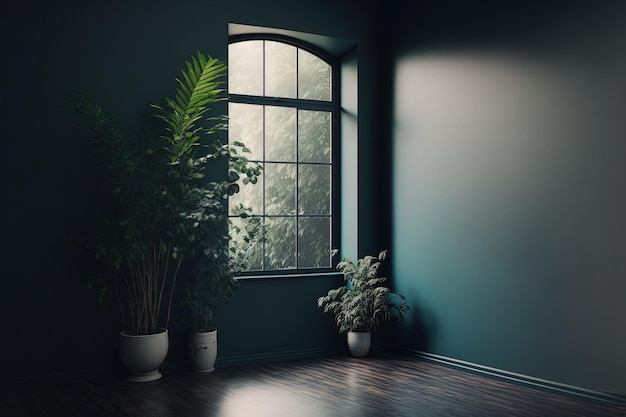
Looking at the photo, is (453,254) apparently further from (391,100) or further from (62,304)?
(62,304)

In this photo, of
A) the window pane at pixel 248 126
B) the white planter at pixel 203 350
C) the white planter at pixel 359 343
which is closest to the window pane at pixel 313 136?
the window pane at pixel 248 126

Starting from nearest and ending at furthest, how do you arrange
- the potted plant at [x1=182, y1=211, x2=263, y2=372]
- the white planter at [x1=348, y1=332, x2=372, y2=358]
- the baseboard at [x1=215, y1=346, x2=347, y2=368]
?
the potted plant at [x1=182, y1=211, x2=263, y2=372] → the baseboard at [x1=215, y1=346, x2=347, y2=368] → the white planter at [x1=348, y1=332, x2=372, y2=358]

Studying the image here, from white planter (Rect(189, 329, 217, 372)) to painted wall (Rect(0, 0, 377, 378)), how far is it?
173mm

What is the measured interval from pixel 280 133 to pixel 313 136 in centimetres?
36

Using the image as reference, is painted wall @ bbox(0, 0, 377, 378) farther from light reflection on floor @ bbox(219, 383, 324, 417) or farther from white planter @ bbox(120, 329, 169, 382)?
light reflection on floor @ bbox(219, 383, 324, 417)

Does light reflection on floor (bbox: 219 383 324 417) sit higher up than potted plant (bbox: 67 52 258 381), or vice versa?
potted plant (bbox: 67 52 258 381)

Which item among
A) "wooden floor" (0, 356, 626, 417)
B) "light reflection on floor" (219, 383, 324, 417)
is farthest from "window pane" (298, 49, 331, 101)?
"light reflection on floor" (219, 383, 324, 417)

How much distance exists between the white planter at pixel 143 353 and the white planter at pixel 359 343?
5.37 ft

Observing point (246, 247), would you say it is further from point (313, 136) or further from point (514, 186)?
point (514, 186)

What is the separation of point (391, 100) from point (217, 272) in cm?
233

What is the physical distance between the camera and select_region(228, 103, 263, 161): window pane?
233 inches

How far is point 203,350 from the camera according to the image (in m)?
5.24

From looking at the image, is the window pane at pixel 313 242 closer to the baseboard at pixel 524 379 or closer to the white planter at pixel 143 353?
the baseboard at pixel 524 379

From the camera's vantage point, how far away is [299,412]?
13.5 ft
